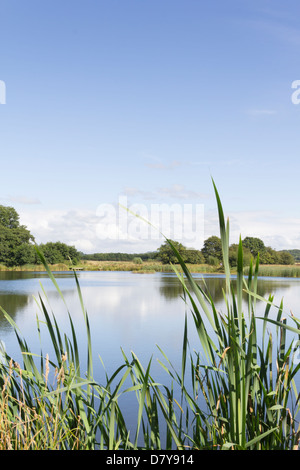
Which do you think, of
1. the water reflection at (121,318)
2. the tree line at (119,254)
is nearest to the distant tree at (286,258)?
the tree line at (119,254)

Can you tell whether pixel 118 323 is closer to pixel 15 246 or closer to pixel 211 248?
pixel 211 248

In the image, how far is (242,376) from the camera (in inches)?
49.9

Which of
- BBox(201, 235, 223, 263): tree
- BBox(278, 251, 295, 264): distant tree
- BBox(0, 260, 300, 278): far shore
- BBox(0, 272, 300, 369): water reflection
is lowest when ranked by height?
BBox(0, 272, 300, 369): water reflection

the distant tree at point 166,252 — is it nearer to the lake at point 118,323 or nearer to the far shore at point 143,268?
the far shore at point 143,268

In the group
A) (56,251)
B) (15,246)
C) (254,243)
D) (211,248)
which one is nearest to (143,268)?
(211,248)

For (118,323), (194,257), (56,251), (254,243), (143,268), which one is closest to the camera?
(118,323)

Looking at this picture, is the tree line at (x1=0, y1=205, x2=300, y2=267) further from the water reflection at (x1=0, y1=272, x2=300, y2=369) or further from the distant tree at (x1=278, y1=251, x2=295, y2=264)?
the water reflection at (x1=0, y1=272, x2=300, y2=369)

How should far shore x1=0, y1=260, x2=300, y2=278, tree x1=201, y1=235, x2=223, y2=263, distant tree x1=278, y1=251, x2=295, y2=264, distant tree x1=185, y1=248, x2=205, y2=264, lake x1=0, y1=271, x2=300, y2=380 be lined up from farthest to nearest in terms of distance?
tree x1=201, y1=235, x2=223, y2=263
distant tree x1=185, y1=248, x2=205, y2=264
distant tree x1=278, y1=251, x2=295, y2=264
far shore x1=0, y1=260, x2=300, y2=278
lake x1=0, y1=271, x2=300, y2=380

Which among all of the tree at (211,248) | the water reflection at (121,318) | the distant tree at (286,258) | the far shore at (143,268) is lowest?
the water reflection at (121,318)

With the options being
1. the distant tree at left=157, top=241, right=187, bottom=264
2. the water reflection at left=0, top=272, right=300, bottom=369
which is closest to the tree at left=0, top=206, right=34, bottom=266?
the distant tree at left=157, top=241, right=187, bottom=264

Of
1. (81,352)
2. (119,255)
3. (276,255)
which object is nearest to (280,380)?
(81,352)

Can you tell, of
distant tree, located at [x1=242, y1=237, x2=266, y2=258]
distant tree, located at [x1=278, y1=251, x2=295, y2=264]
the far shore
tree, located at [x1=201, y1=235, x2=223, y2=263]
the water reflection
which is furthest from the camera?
tree, located at [x1=201, y1=235, x2=223, y2=263]
